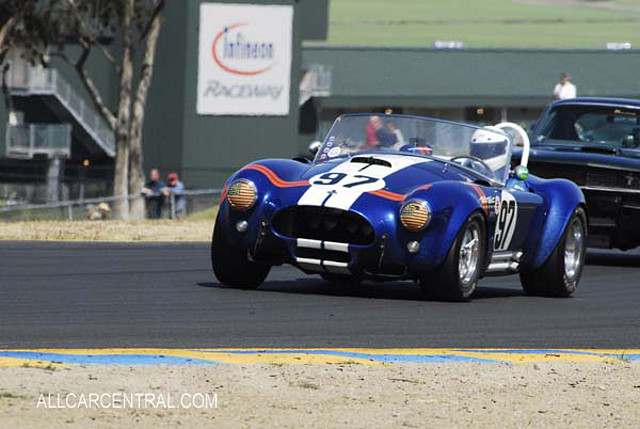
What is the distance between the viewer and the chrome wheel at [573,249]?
1338cm

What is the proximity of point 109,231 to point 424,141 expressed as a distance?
24.1ft

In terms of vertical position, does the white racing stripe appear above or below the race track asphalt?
above

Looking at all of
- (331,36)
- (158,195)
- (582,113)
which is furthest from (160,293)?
(331,36)

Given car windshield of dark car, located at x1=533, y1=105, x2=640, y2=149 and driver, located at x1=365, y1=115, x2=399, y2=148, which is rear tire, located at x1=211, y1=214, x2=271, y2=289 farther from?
car windshield of dark car, located at x1=533, y1=105, x2=640, y2=149

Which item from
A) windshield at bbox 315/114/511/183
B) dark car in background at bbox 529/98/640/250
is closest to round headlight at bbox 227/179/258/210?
windshield at bbox 315/114/511/183

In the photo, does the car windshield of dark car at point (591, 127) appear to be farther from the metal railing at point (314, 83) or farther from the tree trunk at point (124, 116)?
the metal railing at point (314, 83)

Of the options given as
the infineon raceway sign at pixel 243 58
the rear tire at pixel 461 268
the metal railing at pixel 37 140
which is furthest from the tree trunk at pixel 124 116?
the rear tire at pixel 461 268

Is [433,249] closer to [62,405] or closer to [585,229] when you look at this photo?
[585,229]

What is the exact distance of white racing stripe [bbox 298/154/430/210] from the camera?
11.5 metres

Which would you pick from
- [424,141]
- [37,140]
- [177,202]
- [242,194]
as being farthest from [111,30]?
[242,194]

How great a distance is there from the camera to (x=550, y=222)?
42.9ft

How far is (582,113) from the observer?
17859 mm

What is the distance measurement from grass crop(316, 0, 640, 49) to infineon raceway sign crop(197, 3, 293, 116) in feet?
84.0

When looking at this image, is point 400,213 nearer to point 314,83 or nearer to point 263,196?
point 263,196
